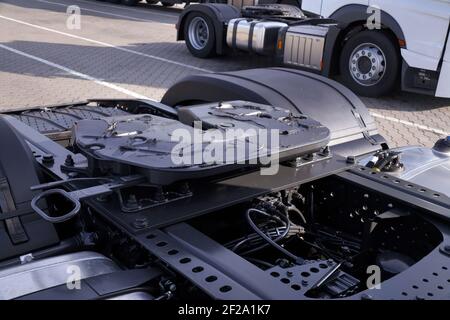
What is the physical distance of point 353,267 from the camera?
7.16 feet

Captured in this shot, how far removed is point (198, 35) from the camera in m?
10.6

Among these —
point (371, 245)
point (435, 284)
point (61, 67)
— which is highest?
point (435, 284)

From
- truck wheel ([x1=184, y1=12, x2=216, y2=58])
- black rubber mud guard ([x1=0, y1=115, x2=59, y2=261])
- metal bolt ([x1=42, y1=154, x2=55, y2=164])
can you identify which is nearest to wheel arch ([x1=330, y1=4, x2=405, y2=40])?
truck wheel ([x1=184, y1=12, x2=216, y2=58])

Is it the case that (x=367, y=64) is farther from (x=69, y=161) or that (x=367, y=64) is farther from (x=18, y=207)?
(x=18, y=207)

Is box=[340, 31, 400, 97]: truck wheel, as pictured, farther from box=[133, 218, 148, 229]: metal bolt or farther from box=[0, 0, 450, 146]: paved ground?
box=[133, 218, 148, 229]: metal bolt

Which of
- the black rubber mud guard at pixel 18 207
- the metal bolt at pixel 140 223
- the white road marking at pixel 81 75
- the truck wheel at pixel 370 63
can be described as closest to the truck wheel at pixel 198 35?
the white road marking at pixel 81 75

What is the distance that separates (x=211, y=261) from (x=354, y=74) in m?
6.99

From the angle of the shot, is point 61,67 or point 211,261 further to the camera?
point 61,67

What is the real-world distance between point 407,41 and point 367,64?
29.4 inches

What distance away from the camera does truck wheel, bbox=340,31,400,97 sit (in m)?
7.67

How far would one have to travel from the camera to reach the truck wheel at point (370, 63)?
767 cm

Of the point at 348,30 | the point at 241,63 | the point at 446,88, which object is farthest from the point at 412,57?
the point at 241,63
